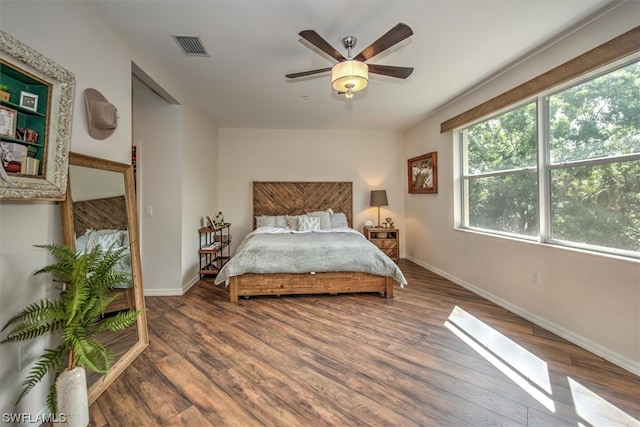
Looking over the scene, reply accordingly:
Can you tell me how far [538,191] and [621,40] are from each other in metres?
1.25

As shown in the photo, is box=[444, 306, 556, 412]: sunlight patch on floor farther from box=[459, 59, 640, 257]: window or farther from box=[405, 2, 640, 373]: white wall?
box=[459, 59, 640, 257]: window

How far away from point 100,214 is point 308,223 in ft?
9.82

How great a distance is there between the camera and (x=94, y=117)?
1.79 m

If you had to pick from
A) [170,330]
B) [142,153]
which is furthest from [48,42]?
[170,330]

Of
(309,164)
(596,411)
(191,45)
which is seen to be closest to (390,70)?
→ (191,45)

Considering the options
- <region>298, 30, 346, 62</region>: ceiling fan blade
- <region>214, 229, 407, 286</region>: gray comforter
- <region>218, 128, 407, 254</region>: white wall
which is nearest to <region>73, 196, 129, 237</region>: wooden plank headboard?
<region>214, 229, 407, 286</region>: gray comforter

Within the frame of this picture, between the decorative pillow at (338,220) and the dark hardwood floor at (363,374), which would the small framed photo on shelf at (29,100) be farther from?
the decorative pillow at (338,220)

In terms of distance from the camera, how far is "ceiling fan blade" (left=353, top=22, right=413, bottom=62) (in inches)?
64.1

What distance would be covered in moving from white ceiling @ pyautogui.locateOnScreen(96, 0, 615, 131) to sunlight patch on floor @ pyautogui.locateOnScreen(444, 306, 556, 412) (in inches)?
104

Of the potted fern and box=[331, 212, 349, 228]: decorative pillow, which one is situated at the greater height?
box=[331, 212, 349, 228]: decorative pillow

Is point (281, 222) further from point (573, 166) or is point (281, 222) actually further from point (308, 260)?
point (573, 166)

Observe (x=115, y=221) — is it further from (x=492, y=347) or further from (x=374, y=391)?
(x=492, y=347)

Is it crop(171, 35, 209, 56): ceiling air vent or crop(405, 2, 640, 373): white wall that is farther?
crop(171, 35, 209, 56): ceiling air vent

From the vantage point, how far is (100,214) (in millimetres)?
1826
